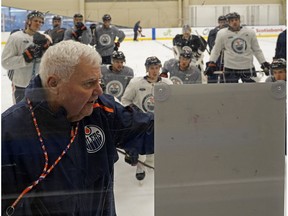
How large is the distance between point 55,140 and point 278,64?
39 cm

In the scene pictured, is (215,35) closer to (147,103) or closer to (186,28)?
(186,28)

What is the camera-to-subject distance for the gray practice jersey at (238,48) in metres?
0.71

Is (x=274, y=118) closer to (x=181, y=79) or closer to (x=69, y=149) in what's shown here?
(x=181, y=79)

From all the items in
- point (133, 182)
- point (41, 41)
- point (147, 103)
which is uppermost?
point (41, 41)

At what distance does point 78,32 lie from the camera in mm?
643

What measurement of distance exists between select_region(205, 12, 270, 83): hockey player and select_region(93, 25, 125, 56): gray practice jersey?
0.19 metres

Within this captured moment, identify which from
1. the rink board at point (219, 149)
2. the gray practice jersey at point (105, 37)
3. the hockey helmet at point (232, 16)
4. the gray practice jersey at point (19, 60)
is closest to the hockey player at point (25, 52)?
the gray practice jersey at point (19, 60)

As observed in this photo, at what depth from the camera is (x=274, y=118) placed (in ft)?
1.71

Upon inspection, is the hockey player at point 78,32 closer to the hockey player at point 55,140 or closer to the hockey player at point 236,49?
the hockey player at point 55,140

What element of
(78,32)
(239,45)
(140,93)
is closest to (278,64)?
(239,45)

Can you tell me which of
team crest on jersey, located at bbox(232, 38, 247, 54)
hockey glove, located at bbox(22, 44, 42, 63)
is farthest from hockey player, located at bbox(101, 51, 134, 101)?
team crest on jersey, located at bbox(232, 38, 247, 54)

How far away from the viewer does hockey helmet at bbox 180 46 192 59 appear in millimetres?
874

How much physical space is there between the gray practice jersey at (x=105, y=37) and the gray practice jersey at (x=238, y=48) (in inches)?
7.9

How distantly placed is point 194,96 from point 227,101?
0.05 meters
